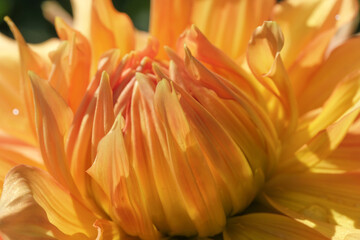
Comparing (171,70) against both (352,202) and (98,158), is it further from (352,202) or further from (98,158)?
(352,202)

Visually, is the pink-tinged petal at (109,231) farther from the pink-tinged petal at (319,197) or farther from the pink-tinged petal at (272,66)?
the pink-tinged petal at (272,66)

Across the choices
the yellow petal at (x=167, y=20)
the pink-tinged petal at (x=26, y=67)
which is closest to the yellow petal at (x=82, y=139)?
the pink-tinged petal at (x=26, y=67)

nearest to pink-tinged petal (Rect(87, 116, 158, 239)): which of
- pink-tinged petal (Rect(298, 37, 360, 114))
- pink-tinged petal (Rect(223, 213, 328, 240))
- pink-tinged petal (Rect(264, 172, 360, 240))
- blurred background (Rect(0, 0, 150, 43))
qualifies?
pink-tinged petal (Rect(223, 213, 328, 240))

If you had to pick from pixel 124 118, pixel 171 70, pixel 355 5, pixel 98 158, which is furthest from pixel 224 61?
pixel 355 5

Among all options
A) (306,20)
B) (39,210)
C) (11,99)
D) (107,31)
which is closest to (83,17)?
(107,31)

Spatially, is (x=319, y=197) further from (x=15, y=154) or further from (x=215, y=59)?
(x=15, y=154)

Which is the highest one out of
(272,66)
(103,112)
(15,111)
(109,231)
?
(272,66)
